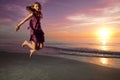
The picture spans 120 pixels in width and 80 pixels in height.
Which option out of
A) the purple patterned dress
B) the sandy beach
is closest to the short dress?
the purple patterned dress

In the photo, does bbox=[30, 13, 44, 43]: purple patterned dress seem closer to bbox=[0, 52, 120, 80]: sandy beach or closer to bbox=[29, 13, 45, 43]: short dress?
bbox=[29, 13, 45, 43]: short dress

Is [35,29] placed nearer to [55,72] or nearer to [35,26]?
[35,26]

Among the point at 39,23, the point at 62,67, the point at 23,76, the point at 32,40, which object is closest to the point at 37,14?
the point at 39,23

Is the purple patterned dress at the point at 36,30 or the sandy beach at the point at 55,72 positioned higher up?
the purple patterned dress at the point at 36,30

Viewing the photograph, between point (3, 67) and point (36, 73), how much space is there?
2682mm

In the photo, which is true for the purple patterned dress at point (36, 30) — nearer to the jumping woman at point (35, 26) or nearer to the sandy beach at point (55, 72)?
the jumping woman at point (35, 26)

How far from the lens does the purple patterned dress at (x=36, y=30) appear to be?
17.3 ft

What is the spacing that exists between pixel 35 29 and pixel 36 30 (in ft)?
0.14

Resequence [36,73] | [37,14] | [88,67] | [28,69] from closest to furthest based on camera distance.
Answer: [37,14], [36,73], [28,69], [88,67]

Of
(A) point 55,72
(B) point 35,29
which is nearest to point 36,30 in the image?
(B) point 35,29

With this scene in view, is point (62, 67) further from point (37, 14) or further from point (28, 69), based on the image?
point (37, 14)

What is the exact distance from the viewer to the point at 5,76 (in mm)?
11602

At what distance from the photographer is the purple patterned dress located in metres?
5.27

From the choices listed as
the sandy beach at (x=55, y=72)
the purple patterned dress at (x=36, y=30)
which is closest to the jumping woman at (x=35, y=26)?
the purple patterned dress at (x=36, y=30)
